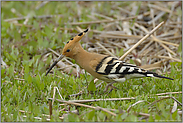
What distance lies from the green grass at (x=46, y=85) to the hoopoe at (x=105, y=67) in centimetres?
21

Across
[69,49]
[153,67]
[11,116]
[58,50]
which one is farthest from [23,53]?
[153,67]

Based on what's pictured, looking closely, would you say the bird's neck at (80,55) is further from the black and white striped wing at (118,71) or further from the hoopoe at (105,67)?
the black and white striped wing at (118,71)

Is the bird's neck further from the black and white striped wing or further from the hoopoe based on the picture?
the black and white striped wing

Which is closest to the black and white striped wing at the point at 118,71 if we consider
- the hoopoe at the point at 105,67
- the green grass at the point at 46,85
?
the hoopoe at the point at 105,67

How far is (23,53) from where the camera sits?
5035 millimetres

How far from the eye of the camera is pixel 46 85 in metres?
3.96

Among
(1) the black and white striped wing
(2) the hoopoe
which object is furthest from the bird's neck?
(1) the black and white striped wing

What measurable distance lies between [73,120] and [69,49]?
1.23 m

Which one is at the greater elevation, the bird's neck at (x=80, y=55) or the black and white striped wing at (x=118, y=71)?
the bird's neck at (x=80, y=55)

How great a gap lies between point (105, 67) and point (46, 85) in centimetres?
104

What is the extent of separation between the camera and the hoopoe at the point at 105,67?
353 cm

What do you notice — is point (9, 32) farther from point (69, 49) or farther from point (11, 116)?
point (11, 116)

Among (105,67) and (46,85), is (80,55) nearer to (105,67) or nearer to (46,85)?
(105,67)

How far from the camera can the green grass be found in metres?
3.00
